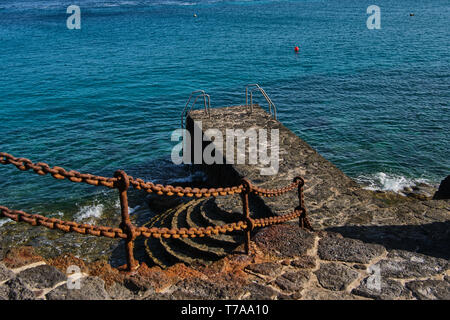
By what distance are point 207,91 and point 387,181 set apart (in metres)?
14.3

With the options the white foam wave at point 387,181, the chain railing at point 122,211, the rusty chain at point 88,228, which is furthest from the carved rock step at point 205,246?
the white foam wave at point 387,181

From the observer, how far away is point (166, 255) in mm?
9656

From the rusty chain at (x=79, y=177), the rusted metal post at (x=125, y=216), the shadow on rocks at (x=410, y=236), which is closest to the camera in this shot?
the rusty chain at (x=79, y=177)

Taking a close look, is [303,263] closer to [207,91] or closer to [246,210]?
[246,210]

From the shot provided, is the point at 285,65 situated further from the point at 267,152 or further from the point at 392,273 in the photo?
the point at 392,273

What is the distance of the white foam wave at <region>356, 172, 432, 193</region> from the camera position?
15.7 m

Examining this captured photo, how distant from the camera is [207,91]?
27125 mm

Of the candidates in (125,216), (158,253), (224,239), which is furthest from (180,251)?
(125,216)

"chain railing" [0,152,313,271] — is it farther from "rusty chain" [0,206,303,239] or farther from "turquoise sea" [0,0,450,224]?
"turquoise sea" [0,0,450,224]

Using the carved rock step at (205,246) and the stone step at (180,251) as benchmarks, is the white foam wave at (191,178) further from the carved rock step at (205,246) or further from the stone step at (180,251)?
the carved rock step at (205,246)

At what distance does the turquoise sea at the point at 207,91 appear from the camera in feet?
57.1

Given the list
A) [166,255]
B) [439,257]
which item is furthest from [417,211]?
[166,255]

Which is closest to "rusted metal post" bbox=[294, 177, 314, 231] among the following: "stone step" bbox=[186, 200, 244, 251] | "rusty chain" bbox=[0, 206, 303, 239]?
"stone step" bbox=[186, 200, 244, 251]

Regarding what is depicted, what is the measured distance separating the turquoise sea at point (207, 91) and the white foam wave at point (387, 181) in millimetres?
77
